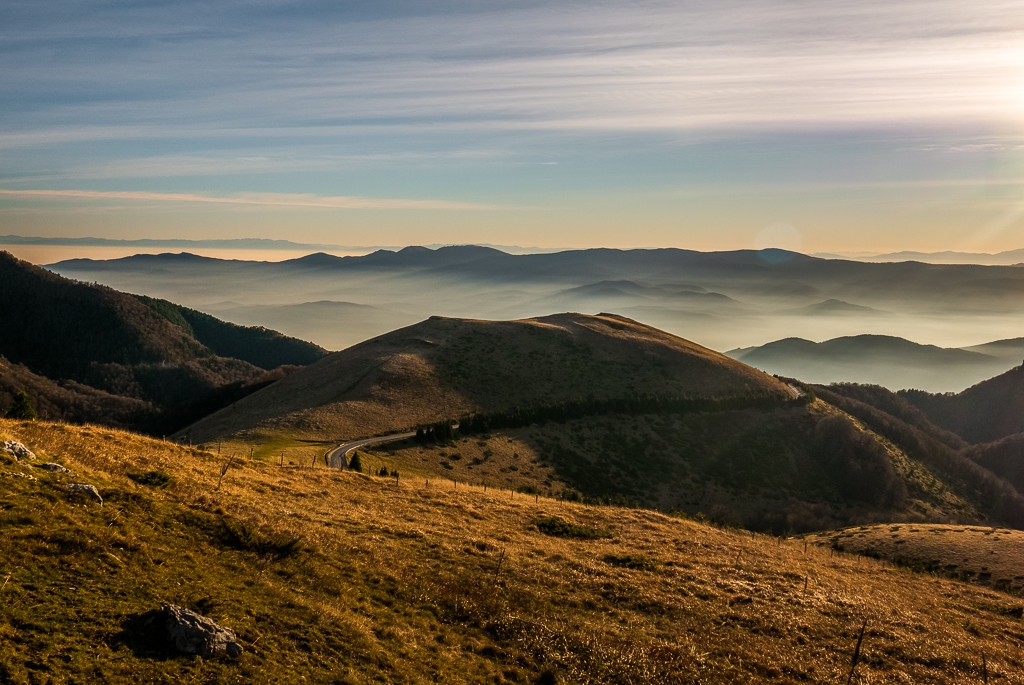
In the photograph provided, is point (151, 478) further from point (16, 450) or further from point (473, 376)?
point (473, 376)

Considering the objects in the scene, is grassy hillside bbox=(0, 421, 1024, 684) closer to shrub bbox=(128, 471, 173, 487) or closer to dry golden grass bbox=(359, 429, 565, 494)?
shrub bbox=(128, 471, 173, 487)

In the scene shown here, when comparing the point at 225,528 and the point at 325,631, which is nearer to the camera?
the point at 325,631

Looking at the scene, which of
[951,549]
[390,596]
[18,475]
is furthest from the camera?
[951,549]

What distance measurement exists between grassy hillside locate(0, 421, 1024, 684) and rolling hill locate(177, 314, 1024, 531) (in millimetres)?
34217

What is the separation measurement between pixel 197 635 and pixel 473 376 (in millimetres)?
98258

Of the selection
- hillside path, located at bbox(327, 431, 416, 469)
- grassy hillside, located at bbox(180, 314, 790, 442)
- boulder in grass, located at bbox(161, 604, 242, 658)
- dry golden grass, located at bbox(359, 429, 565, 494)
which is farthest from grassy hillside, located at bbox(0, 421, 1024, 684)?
grassy hillside, located at bbox(180, 314, 790, 442)

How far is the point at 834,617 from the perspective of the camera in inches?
965

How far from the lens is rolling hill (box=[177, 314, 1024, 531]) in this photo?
79.2 metres

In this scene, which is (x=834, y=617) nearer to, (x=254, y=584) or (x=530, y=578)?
(x=530, y=578)

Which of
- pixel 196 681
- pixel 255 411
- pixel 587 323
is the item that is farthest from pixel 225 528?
pixel 587 323

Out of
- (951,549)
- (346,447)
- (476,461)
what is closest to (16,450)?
(346,447)

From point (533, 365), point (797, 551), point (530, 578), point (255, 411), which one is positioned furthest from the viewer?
point (533, 365)

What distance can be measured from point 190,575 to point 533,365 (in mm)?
105370

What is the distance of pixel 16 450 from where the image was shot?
1972 cm
